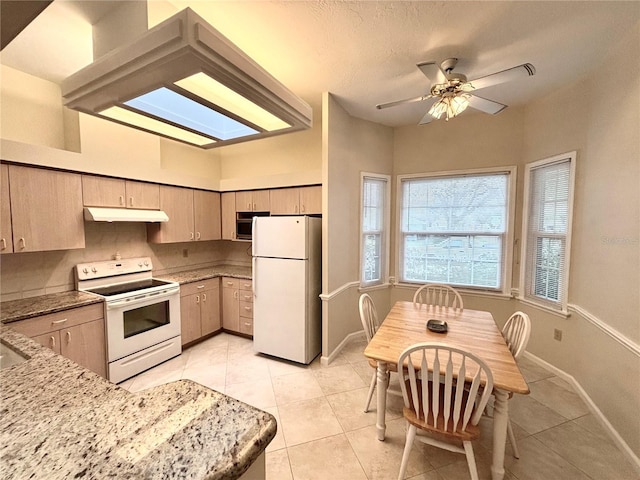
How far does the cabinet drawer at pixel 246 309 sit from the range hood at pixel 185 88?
2.32m

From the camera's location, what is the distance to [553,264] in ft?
9.33

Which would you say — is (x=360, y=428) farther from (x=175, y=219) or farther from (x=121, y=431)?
(x=175, y=219)

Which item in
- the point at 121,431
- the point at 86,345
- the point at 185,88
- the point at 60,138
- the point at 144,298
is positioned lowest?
the point at 86,345

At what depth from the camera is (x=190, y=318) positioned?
3.37m

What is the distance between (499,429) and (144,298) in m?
3.16

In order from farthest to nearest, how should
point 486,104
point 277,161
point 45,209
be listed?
point 277,161, point 45,209, point 486,104

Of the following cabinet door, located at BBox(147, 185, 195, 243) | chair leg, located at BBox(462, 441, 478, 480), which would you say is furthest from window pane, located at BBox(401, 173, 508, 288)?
cabinet door, located at BBox(147, 185, 195, 243)

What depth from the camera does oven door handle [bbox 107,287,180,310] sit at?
253cm

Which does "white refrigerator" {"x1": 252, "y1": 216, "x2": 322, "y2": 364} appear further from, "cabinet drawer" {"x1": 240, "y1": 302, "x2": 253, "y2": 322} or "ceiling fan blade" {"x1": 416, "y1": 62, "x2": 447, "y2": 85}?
"ceiling fan blade" {"x1": 416, "y1": 62, "x2": 447, "y2": 85}

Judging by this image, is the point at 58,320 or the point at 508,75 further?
the point at 58,320

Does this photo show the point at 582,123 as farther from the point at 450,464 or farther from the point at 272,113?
the point at 450,464

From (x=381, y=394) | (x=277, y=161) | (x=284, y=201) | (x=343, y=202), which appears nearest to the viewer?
(x=381, y=394)

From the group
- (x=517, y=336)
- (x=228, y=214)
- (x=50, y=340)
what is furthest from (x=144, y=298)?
(x=517, y=336)

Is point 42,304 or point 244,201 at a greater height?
point 244,201
